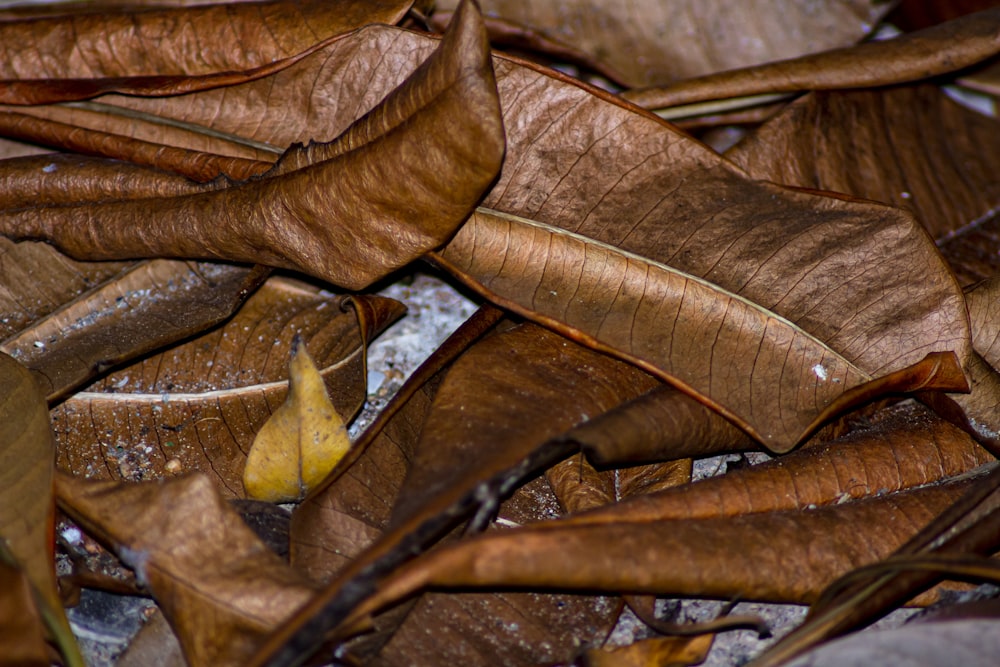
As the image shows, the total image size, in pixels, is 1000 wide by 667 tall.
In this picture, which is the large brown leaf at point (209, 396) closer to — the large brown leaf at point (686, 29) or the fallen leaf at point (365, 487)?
the fallen leaf at point (365, 487)

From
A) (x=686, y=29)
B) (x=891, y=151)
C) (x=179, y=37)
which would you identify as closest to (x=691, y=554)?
(x=891, y=151)

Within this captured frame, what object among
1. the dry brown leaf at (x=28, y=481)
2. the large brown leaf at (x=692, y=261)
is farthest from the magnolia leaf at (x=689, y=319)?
the dry brown leaf at (x=28, y=481)

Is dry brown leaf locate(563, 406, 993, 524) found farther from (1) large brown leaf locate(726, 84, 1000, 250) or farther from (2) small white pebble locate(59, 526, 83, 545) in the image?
(2) small white pebble locate(59, 526, 83, 545)

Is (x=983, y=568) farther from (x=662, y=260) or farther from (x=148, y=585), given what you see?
(x=148, y=585)

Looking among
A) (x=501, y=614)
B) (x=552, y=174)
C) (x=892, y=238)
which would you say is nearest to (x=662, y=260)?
(x=552, y=174)

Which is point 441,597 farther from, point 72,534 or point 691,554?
point 72,534

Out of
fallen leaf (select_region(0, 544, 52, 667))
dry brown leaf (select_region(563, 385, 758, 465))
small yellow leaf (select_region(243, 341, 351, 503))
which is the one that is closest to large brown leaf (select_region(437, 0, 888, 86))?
dry brown leaf (select_region(563, 385, 758, 465))
